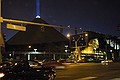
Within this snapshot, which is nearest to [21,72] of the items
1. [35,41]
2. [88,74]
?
[88,74]

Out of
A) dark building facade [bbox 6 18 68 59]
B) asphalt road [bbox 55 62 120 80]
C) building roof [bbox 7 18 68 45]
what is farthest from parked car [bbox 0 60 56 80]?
building roof [bbox 7 18 68 45]

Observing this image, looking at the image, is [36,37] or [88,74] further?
[36,37]

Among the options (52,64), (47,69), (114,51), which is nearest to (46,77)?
(47,69)

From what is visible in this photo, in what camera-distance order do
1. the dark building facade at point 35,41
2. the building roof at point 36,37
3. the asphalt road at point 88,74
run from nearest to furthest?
the asphalt road at point 88,74, the dark building facade at point 35,41, the building roof at point 36,37

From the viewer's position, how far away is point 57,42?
154750 mm

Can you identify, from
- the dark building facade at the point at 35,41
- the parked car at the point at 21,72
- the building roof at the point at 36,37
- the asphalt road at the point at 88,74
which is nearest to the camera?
the parked car at the point at 21,72

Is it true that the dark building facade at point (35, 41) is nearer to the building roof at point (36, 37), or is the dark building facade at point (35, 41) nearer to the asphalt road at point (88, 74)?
the building roof at point (36, 37)

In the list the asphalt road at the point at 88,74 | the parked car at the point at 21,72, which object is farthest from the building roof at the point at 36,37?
the parked car at the point at 21,72

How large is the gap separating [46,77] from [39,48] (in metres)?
135

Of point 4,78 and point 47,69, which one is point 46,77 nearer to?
point 47,69

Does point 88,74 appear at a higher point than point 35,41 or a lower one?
lower

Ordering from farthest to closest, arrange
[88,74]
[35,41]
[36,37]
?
[36,37]
[35,41]
[88,74]

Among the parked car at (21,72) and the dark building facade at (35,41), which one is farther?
the dark building facade at (35,41)

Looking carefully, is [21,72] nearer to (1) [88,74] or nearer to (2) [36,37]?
(1) [88,74]
